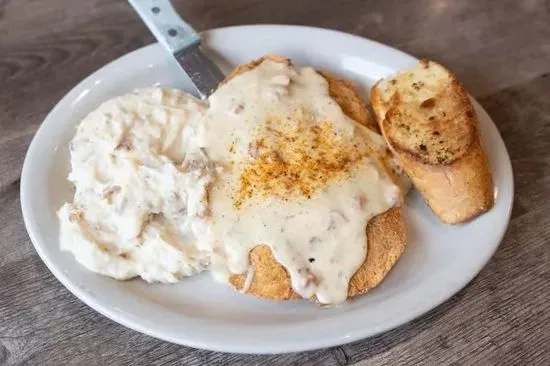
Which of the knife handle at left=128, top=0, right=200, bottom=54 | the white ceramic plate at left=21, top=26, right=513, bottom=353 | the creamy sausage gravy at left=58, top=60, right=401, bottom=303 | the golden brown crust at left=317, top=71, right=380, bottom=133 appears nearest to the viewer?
the white ceramic plate at left=21, top=26, right=513, bottom=353

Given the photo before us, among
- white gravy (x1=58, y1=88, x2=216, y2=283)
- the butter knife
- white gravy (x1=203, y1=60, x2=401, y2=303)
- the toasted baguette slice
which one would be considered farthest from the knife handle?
the toasted baguette slice

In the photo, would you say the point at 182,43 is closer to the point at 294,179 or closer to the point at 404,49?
the point at 294,179

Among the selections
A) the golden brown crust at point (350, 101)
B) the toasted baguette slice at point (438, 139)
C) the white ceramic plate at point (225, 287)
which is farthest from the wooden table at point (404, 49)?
the golden brown crust at point (350, 101)

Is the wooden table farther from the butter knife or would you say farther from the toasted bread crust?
the butter knife

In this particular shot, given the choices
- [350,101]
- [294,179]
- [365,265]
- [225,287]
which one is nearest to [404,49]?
[350,101]

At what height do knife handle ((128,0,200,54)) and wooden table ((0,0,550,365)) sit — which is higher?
knife handle ((128,0,200,54))

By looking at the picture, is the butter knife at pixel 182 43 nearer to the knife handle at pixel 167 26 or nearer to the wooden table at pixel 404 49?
the knife handle at pixel 167 26

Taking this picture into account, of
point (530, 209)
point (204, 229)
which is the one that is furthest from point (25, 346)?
point (530, 209)

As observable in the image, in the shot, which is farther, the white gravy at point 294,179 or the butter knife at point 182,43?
the butter knife at point 182,43

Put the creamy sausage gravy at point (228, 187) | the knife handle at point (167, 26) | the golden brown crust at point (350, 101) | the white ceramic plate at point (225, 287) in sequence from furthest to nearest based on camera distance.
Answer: the knife handle at point (167, 26)
the golden brown crust at point (350, 101)
the creamy sausage gravy at point (228, 187)
the white ceramic plate at point (225, 287)
